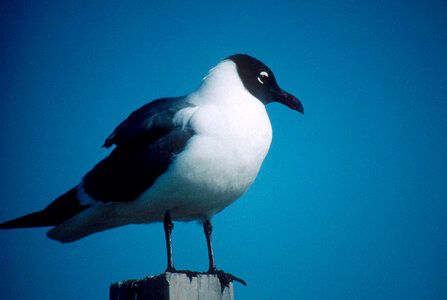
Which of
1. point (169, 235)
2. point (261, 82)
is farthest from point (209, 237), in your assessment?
point (261, 82)

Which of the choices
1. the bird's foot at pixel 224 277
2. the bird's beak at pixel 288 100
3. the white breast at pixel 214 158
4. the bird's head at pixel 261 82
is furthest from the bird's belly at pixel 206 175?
the bird's beak at pixel 288 100

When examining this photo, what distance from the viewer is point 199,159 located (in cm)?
240

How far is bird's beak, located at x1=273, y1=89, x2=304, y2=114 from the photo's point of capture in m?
3.23

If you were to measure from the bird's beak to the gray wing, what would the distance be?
82cm

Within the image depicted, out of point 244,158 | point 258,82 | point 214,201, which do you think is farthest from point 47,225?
point 258,82

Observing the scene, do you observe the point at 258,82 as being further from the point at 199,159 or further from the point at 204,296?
the point at 204,296

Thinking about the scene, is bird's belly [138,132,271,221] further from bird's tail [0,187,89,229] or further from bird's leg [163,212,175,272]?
bird's tail [0,187,89,229]

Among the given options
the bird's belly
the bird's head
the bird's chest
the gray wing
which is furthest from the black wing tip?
the bird's head

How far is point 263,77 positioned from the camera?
10.3ft

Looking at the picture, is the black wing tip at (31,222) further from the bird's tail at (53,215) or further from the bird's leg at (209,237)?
the bird's leg at (209,237)

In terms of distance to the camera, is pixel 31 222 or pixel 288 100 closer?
pixel 31 222

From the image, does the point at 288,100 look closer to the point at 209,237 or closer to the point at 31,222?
the point at 209,237

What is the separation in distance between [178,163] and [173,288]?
2.51ft

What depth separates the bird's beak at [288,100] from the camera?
3.23 meters
